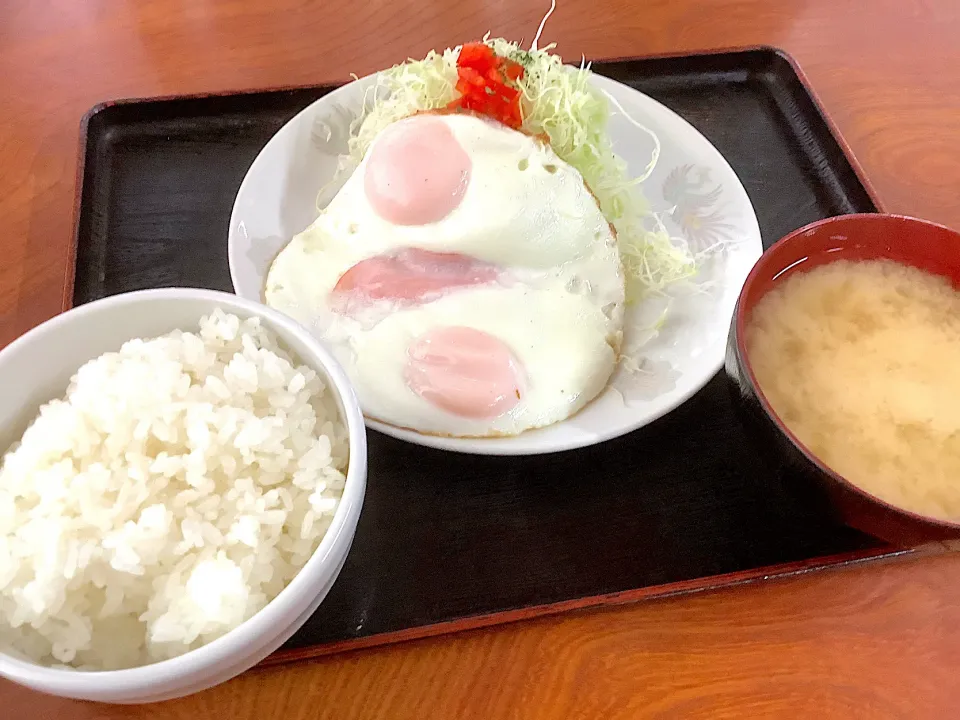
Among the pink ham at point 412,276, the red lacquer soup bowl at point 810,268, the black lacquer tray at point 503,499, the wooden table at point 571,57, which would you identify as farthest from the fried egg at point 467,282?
the wooden table at point 571,57

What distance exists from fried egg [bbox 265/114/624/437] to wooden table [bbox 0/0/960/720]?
1.38 feet

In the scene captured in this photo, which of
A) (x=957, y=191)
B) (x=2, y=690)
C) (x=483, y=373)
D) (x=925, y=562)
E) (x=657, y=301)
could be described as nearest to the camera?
(x=2, y=690)

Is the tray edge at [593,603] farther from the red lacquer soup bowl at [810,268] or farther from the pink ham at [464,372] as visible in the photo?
the pink ham at [464,372]

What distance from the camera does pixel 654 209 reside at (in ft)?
5.55

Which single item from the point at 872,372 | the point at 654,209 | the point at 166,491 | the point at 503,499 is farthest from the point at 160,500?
the point at 654,209

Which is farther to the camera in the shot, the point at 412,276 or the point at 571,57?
the point at 571,57

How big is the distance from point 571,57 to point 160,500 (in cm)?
161

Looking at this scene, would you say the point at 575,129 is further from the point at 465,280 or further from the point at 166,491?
the point at 166,491

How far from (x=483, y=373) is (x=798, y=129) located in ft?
3.61

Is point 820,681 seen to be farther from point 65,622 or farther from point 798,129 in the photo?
point 798,129

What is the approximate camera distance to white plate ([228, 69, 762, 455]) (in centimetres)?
129

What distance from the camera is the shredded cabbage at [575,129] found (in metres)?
1.55

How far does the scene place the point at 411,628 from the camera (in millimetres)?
1096

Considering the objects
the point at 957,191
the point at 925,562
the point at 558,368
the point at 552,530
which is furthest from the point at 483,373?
the point at 957,191
